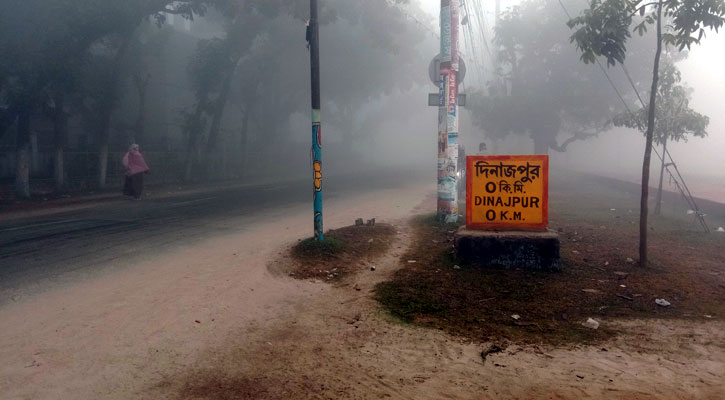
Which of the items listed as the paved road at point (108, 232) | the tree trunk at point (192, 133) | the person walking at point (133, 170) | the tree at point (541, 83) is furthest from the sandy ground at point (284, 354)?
the tree at point (541, 83)

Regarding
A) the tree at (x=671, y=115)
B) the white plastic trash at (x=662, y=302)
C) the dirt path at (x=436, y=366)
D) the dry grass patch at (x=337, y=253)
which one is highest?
the tree at (x=671, y=115)

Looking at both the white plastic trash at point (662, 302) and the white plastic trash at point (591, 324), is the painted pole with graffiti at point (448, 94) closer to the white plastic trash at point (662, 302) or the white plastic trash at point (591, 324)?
the white plastic trash at point (662, 302)

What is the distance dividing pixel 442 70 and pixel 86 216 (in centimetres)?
846

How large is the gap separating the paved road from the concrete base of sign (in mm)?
4690

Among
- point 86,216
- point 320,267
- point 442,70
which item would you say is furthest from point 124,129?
point 320,267

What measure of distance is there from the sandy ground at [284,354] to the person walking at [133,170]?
10.1m

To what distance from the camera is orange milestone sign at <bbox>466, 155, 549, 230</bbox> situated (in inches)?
301

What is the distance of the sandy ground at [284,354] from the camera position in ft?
12.6

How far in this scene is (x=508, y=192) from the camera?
25.4ft

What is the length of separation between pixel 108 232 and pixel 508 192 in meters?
7.11

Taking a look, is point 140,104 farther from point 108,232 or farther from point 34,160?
point 108,232

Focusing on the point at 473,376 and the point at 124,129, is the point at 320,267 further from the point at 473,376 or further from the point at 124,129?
the point at 124,129

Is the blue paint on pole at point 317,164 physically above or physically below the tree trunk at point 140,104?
below

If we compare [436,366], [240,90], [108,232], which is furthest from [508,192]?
[240,90]
